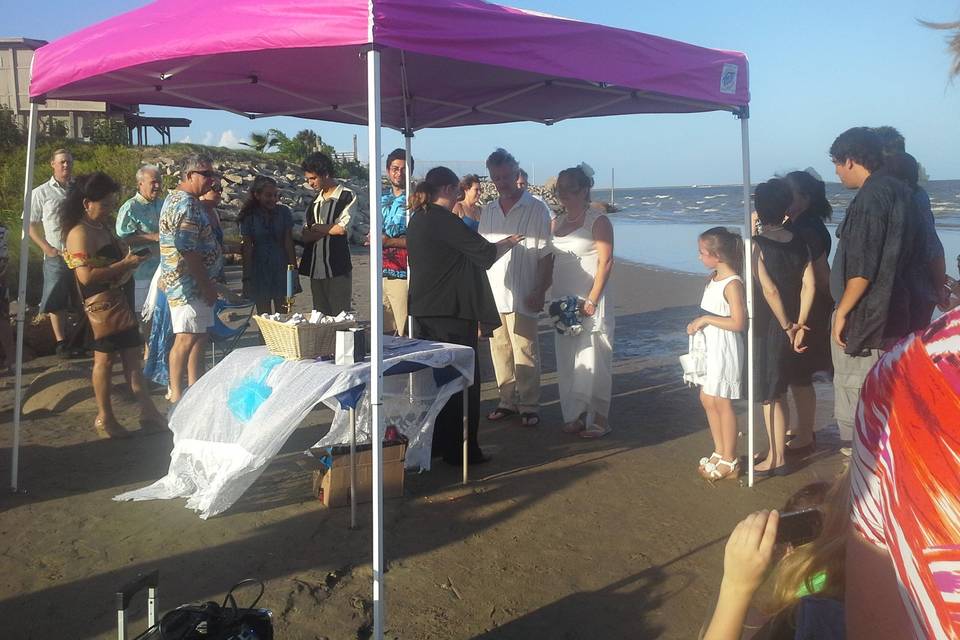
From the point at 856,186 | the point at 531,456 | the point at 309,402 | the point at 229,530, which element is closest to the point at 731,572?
the point at 309,402

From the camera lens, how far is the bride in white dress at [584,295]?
5.67 m

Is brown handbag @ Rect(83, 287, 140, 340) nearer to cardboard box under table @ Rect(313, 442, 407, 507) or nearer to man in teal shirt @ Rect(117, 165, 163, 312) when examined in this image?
man in teal shirt @ Rect(117, 165, 163, 312)

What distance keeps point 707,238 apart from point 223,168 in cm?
2286

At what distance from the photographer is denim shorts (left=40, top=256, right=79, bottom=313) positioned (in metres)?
7.67

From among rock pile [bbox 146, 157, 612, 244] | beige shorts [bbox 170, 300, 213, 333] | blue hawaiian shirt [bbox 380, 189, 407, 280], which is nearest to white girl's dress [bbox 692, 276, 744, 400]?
blue hawaiian shirt [bbox 380, 189, 407, 280]

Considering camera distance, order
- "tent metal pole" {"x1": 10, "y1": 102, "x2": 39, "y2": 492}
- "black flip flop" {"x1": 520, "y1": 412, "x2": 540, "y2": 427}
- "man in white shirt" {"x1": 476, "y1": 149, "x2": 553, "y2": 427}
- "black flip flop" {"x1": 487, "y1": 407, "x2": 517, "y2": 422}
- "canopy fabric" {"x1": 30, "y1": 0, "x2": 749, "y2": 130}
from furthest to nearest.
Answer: "black flip flop" {"x1": 487, "y1": 407, "x2": 517, "y2": 422}
"black flip flop" {"x1": 520, "y1": 412, "x2": 540, "y2": 427}
"man in white shirt" {"x1": 476, "y1": 149, "x2": 553, "y2": 427}
"tent metal pole" {"x1": 10, "y1": 102, "x2": 39, "y2": 492}
"canopy fabric" {"x1": 30, "y1": 0, "x2": 749, "y2": 130}

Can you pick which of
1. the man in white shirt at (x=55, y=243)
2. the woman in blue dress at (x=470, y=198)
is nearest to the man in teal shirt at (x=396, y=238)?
the woman in blue dress at (x=470, y=198)

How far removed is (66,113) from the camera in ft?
103

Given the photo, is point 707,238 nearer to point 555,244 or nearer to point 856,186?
point 856,186

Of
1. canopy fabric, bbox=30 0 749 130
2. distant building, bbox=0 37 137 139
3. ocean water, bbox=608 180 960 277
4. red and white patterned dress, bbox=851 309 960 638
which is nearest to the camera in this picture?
red and white patterned dress, bbox=851 309 960 638

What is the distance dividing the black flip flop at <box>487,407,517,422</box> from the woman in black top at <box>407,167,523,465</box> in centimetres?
109

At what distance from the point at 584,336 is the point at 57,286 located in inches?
195

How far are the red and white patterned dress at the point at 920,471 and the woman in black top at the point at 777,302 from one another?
3.97 metres

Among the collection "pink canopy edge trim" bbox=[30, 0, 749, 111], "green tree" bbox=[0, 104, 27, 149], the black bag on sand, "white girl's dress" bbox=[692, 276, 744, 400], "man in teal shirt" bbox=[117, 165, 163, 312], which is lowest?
the black bag on sand
